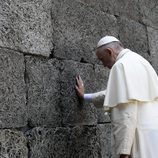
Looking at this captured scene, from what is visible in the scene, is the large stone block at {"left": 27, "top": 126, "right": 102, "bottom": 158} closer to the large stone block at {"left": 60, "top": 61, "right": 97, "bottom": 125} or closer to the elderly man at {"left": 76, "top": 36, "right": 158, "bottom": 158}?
the large stone block at {"left": 60, "top": 61, "right": 97, "bottom": 125}

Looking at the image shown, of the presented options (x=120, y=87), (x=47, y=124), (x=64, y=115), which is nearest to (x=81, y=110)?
(x=64, y=115)

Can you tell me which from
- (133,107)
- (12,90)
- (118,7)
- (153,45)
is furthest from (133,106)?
(153,45)

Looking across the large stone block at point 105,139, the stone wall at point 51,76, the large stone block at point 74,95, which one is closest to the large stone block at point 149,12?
the stone wall at point 51,76

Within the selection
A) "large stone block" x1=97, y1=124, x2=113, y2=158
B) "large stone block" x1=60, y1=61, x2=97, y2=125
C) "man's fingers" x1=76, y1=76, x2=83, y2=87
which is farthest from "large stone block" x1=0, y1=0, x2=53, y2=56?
"large stone block" x1=97, y1=124, x2=113, y2=158

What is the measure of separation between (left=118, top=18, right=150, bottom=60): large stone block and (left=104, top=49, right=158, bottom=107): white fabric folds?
4.76ft

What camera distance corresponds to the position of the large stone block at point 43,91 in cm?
328

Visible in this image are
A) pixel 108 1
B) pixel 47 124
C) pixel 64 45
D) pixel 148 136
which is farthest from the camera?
pixel 108 1

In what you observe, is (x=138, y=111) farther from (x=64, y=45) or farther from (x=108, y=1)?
(x=108, y=1)

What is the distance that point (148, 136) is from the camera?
303cm

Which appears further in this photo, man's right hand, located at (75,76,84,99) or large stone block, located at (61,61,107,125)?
man's right hand, located at (75,76,84,99)

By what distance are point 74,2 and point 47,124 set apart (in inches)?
50.7

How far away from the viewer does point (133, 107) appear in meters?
3.02

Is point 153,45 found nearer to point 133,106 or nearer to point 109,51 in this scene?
point 109,51

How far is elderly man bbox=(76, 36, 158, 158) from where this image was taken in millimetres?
2967
